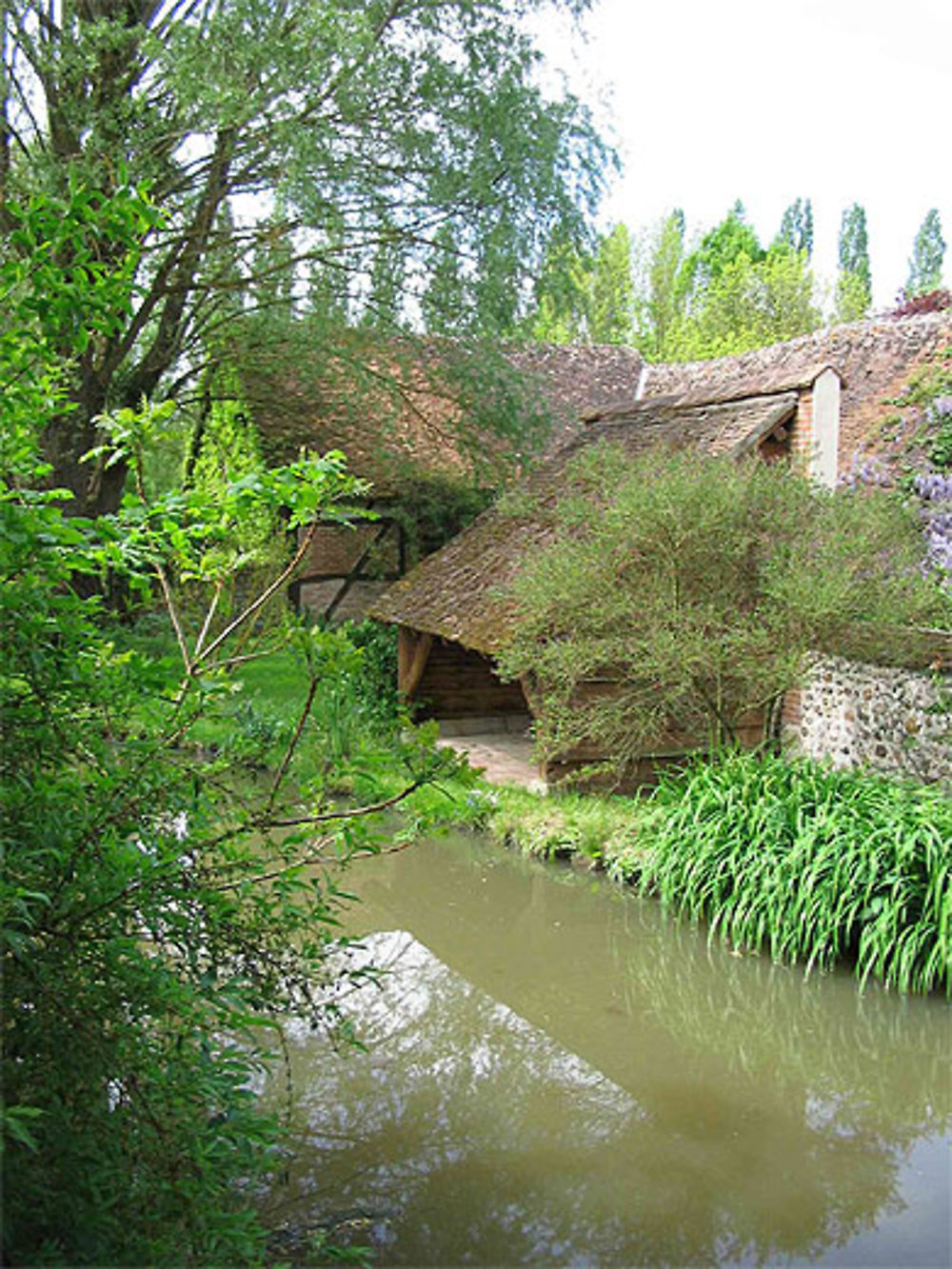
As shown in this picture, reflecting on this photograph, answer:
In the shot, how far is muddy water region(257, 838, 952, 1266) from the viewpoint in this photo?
386cm

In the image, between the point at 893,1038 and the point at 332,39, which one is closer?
the point at 893,1038

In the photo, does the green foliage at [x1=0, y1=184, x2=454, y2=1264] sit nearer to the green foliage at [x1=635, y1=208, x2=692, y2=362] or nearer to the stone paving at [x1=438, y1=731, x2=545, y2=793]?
the stone paving at [x1=438, y1=731, x2=545, y2=793]

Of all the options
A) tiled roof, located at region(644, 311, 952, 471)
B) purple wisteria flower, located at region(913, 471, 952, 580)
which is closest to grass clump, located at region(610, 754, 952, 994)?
purple wisteria flower, located at region(913, 471, 952, 580)

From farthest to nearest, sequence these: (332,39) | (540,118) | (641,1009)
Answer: (540,118) < (332,39) < (641,1009)

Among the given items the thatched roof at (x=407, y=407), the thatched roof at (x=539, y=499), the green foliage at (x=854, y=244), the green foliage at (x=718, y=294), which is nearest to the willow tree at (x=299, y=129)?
the thatched roof at (x=407, y=407)

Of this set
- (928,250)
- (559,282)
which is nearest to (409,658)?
(559,282)

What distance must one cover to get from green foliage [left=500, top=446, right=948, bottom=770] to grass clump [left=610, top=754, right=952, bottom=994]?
0.65m

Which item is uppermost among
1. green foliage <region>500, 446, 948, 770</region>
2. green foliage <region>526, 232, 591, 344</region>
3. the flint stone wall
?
green foliage <region>526, 232, 591, 344</region>

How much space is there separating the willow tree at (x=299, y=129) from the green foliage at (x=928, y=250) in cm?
2642

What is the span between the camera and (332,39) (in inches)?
359

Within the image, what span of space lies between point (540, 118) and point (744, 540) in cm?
521

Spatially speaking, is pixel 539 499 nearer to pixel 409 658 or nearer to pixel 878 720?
pixel 409 658

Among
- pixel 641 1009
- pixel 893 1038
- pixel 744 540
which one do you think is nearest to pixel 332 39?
pixel 744 540

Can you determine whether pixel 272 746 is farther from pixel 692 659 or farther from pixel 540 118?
pixel 540 118
